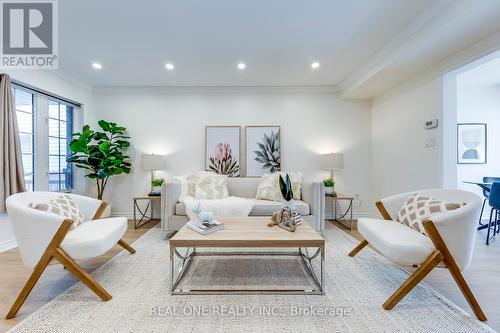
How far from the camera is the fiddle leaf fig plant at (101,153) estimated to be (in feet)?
11.4

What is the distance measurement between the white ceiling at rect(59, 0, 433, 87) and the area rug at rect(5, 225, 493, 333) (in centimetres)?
241

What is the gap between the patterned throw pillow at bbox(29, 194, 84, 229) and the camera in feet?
6.07

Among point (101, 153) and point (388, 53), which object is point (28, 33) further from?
point (388, 53)

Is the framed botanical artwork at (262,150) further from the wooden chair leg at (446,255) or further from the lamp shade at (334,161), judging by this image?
the wooden chair leg at (446,255)

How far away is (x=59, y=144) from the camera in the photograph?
3682 millimetres

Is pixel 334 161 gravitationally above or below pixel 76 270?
above

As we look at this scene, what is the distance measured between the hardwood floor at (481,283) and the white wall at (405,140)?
0.89 metres

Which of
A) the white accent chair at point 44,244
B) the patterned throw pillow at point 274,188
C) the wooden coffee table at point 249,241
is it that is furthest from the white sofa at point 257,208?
the white accent chair at point 44,244

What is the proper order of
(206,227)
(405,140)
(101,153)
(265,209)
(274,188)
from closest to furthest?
1. (206,227)
2. (265,209)
3. (405,140)
4. (274,188)
5. (101,153)

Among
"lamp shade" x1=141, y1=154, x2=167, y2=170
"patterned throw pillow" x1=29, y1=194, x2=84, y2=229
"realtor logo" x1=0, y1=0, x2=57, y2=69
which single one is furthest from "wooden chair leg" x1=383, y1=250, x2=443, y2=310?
"realtor logo" x1=0, y1=0, x2=57, y2=69

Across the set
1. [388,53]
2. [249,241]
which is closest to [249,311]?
[249,241]

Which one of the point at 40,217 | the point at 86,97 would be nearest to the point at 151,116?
the point at 86,97

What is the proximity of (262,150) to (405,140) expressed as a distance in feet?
7.22

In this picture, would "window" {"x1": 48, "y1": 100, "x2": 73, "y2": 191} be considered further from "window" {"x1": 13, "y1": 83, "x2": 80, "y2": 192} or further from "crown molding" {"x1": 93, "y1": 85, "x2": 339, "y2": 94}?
"crown molding" {"x1": 93, "y1": 85, "x2": 339, "y2": 94}
